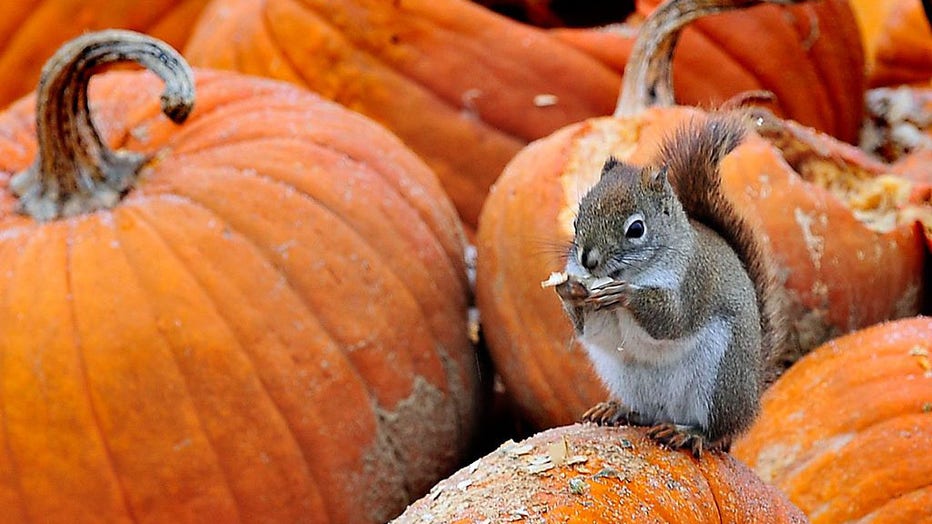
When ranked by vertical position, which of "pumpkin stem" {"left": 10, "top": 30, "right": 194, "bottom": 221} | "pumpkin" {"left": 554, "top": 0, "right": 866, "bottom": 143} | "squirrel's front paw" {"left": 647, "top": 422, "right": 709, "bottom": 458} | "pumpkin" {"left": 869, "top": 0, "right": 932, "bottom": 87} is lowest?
"pumpkin" {"left": 869, "top": 0, "right": 932, "bottom": 87}

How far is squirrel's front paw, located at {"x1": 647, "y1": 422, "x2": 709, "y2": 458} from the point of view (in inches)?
54.7

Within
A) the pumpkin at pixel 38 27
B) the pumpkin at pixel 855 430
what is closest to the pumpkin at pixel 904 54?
the pumpkin at pixel 855 430

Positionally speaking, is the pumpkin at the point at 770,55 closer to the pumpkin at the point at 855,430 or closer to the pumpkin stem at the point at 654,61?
the pumpkin stem at the point at 654,61

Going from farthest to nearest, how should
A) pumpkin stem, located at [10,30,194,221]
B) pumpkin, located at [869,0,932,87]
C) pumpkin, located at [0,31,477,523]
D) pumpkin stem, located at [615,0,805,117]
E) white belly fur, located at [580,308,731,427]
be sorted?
pumpkin, located at [869,0,932,87] → pumpkin stem, located at [615,0,805,117] → pumpkin stem, located at [10,30,194,221] → pumpkin, located at [0,31,477,523] → white belly fur, located at [580,308,731,427]

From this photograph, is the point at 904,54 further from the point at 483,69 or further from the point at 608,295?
the point at 608,295

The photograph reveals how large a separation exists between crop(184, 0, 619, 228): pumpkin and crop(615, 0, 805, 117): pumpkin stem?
0.39 meters

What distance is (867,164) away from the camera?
211 cm

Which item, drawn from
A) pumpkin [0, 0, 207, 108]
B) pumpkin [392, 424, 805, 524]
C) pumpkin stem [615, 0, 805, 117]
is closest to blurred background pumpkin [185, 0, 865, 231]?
pumpkin stem [615, 0, 805, 117]

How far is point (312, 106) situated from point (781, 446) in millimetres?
1019

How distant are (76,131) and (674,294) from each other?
99 centimetres

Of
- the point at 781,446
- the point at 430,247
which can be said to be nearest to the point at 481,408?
the point at 430,247

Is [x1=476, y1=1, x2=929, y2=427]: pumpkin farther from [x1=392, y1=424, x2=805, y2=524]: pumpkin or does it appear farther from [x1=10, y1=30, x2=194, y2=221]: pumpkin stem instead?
[x1=10, y1=30, x2=194, y2=221]: pumpkin stem

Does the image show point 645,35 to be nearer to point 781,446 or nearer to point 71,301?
point 781,446

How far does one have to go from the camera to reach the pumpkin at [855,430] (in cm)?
148
